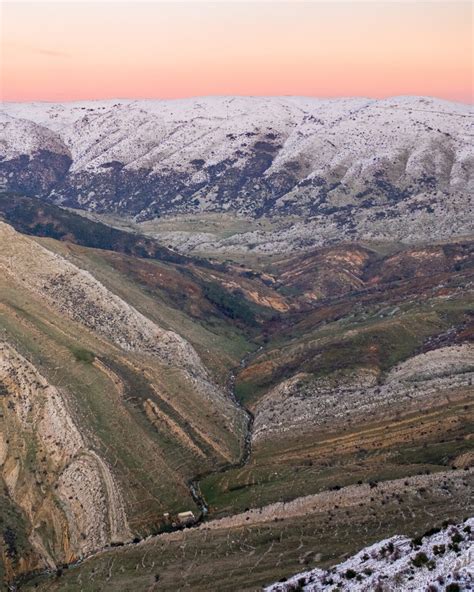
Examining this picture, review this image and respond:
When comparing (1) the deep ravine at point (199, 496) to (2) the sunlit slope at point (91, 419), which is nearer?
(1) the deep ravine at point (199, 496)

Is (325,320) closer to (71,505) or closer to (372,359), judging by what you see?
(372,359)

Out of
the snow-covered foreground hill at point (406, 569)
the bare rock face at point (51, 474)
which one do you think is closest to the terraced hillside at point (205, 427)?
the bare rock face at point (51, 474)

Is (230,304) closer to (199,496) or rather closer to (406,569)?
(199,496)

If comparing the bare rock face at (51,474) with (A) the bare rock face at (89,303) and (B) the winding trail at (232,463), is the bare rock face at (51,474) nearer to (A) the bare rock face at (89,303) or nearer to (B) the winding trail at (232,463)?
(B) the winding trail at (232,463)

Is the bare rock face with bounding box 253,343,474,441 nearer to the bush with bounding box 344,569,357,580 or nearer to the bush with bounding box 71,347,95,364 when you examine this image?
the bush with bounding box 71,347,95,364

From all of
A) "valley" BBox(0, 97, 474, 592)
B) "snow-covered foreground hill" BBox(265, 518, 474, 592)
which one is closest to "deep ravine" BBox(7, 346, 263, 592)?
"valley" BBox(0, 97, 474, 592)

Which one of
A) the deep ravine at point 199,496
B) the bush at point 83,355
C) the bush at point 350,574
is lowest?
the deep ravine at point 199,496
